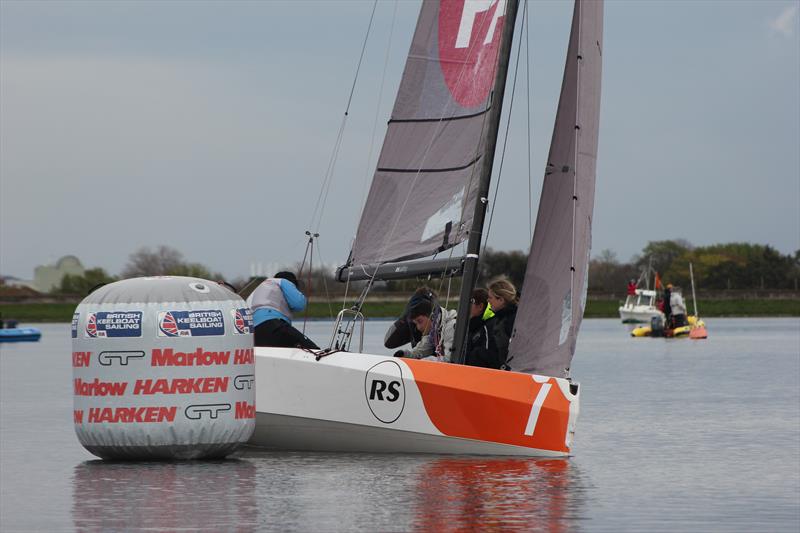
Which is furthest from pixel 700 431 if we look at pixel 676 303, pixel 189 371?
pixel 676 303

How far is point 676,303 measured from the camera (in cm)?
7081

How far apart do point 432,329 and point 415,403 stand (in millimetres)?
1667

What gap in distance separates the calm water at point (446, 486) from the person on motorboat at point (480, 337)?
1404 mm

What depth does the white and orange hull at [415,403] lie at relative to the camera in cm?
1480

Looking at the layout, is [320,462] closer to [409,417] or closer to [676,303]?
[409,417]

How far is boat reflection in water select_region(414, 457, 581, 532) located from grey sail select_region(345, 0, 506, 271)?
266 cm

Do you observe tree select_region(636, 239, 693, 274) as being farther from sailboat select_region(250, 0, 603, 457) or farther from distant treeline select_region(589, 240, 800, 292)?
sailboat select_region(250, 0, 603, 457)

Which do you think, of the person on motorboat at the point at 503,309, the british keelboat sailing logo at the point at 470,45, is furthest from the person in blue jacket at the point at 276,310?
the british keelboat sailing logo at the point at 470,45

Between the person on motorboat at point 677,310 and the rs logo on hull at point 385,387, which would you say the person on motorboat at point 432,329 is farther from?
the person on motorboat at point 677,310

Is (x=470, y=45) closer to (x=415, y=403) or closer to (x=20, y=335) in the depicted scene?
(x=415, y=403)

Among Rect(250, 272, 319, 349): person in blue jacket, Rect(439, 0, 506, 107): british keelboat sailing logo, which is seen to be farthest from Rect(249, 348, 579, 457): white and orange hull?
Rect(439, 0, 506, 107): british keelboat sailing logo

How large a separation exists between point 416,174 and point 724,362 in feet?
85.0

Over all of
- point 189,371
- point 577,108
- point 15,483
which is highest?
point 577,108

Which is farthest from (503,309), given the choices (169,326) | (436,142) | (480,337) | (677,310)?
(677,310)
